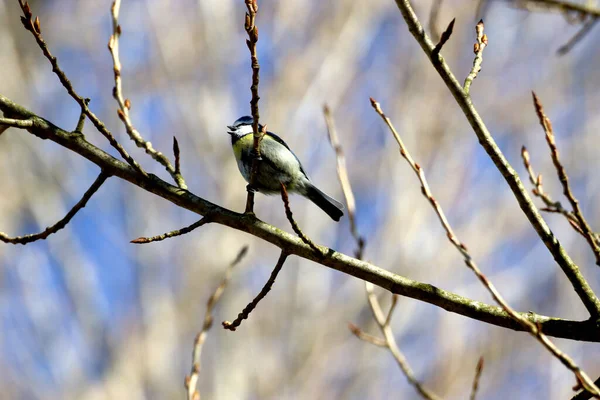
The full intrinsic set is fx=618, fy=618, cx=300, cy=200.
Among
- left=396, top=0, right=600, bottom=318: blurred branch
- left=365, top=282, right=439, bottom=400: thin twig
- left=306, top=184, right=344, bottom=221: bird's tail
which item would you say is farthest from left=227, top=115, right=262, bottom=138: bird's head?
left=396, top=0, right=600, bottom=318: blurred branch

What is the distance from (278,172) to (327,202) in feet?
1.14

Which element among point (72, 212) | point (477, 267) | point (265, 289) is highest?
point (72, 212)

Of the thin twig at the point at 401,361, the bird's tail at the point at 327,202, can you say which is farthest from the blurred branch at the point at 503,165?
the bird's tail at the point at 327,202

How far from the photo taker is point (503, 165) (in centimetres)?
179

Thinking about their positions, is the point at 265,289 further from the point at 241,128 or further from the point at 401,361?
the point at 241,128

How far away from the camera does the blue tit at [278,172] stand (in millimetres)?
3322

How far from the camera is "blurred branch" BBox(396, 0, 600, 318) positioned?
1733mm

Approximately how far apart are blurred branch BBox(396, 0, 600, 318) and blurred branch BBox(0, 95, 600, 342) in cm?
11

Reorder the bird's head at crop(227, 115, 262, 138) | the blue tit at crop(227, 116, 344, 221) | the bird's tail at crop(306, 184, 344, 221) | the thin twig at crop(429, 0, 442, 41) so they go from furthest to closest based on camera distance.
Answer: the bird's head at crop(227, 115, 262, 138) → the bird's tail at crop(306, 184, 344, 221) → the blue tit at crop(227, 116, 344, 221) → the thin twig at crop(429, 0, 442, 41)

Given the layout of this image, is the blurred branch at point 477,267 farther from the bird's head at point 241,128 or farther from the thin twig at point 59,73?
the bird's head at point 241,128

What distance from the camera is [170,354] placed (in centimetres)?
714

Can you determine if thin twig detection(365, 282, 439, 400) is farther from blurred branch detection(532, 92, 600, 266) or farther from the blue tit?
the blue tit

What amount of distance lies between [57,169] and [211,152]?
1.79 metres

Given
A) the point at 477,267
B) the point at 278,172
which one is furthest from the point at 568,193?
the point at 278,172
